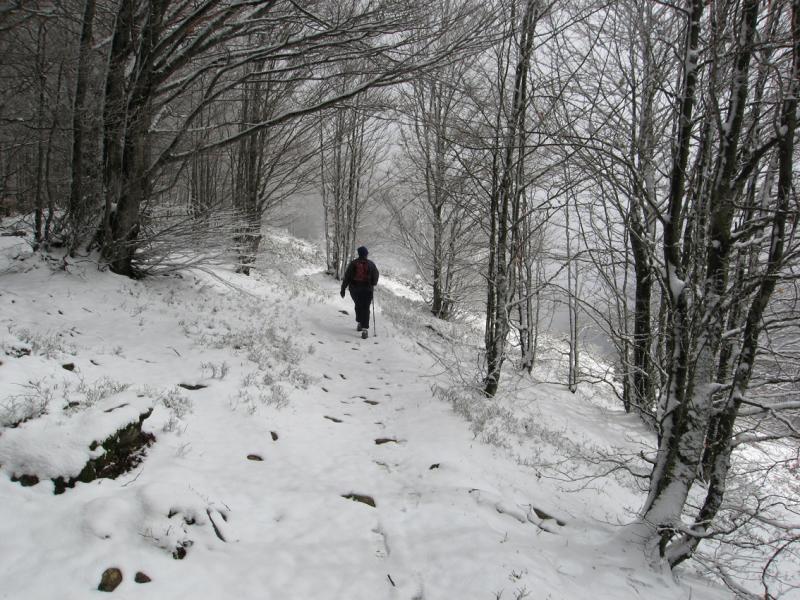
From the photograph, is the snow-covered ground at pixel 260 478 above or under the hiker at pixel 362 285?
under

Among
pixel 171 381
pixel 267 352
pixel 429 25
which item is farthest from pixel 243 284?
pixel 429 25

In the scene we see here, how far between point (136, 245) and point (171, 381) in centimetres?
382

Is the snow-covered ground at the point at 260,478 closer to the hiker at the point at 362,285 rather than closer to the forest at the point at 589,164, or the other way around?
the forest at the point at 589,164

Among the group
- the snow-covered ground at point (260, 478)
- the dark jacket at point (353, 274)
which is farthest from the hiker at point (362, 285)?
the snow-covered ground at point (260, 478)

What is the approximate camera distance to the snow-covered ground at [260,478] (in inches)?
97.6

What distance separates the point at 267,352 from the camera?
21.1ft

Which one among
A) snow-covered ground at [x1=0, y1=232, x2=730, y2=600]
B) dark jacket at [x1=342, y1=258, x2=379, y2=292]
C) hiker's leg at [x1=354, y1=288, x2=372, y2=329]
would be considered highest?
dark jacket at [x1=342, y1=258, x2=379, y2=292]

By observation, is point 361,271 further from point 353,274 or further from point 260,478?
point 260,478

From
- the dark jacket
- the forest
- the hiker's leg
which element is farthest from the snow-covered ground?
the dark jacket

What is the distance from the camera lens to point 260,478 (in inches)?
141

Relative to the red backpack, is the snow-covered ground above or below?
below

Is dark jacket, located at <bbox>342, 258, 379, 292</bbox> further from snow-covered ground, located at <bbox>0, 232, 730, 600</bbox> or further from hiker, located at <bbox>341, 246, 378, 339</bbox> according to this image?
snow-covered ground, located at <bbox>0, 232, 730, 600</bbox>

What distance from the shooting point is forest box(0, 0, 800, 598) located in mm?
2938

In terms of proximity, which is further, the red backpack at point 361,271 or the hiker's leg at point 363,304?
the red backpack at point 361,271
